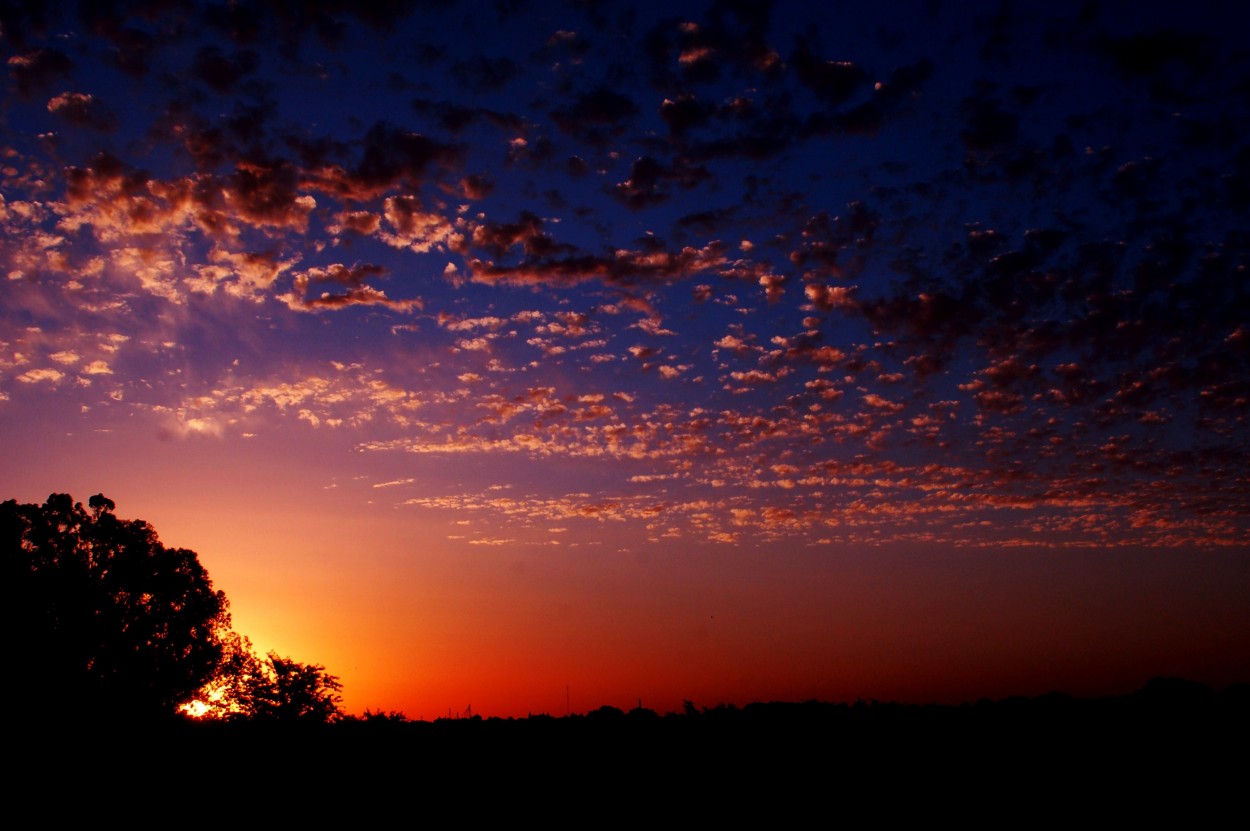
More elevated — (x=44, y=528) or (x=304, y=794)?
(x=44, y=528)

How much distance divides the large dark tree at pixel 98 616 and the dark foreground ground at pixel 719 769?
23.8 m

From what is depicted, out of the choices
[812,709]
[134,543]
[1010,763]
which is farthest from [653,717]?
[134,543]

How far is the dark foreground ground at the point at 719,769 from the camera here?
38.1 feet

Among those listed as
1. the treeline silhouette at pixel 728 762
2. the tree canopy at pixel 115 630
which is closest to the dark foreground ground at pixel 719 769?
the treeline silhouette at pixel 728 762

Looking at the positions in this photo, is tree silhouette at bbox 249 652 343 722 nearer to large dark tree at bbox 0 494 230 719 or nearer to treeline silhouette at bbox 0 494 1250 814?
large dark tree at bbox 0 494 230 719

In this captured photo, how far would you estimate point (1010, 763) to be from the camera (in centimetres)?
1252

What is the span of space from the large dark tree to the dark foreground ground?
78.1 ft

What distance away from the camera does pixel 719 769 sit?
1427 cm

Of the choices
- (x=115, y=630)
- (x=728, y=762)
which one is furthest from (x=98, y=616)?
(x=728, y=762)

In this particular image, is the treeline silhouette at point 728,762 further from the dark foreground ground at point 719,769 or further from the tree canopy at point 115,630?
the tree canopy at point 115,630

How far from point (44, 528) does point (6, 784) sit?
98.5ft

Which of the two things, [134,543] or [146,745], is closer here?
[146,745]

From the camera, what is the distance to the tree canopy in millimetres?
39969

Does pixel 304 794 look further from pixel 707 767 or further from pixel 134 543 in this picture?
pixel 134 543
